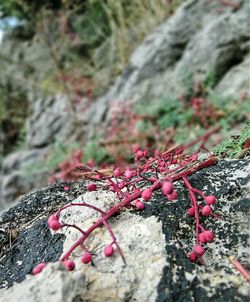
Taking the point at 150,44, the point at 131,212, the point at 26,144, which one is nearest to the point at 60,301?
the point at 131,212

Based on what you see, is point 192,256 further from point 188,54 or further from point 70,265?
point 188,54

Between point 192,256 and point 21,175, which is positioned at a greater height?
point 192,256

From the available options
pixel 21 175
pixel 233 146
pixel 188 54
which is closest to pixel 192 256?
pixel 233 146

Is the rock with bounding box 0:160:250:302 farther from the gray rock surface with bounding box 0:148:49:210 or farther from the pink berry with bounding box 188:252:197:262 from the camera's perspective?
the gray rock surface with bounding box 0:148:49:210

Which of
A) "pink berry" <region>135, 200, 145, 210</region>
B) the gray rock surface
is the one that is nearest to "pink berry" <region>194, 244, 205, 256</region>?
"pink berry" <region>135, 200, 145, 210</region>

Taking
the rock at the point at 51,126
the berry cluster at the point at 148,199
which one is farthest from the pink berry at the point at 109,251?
the rock at the point at 51,126
